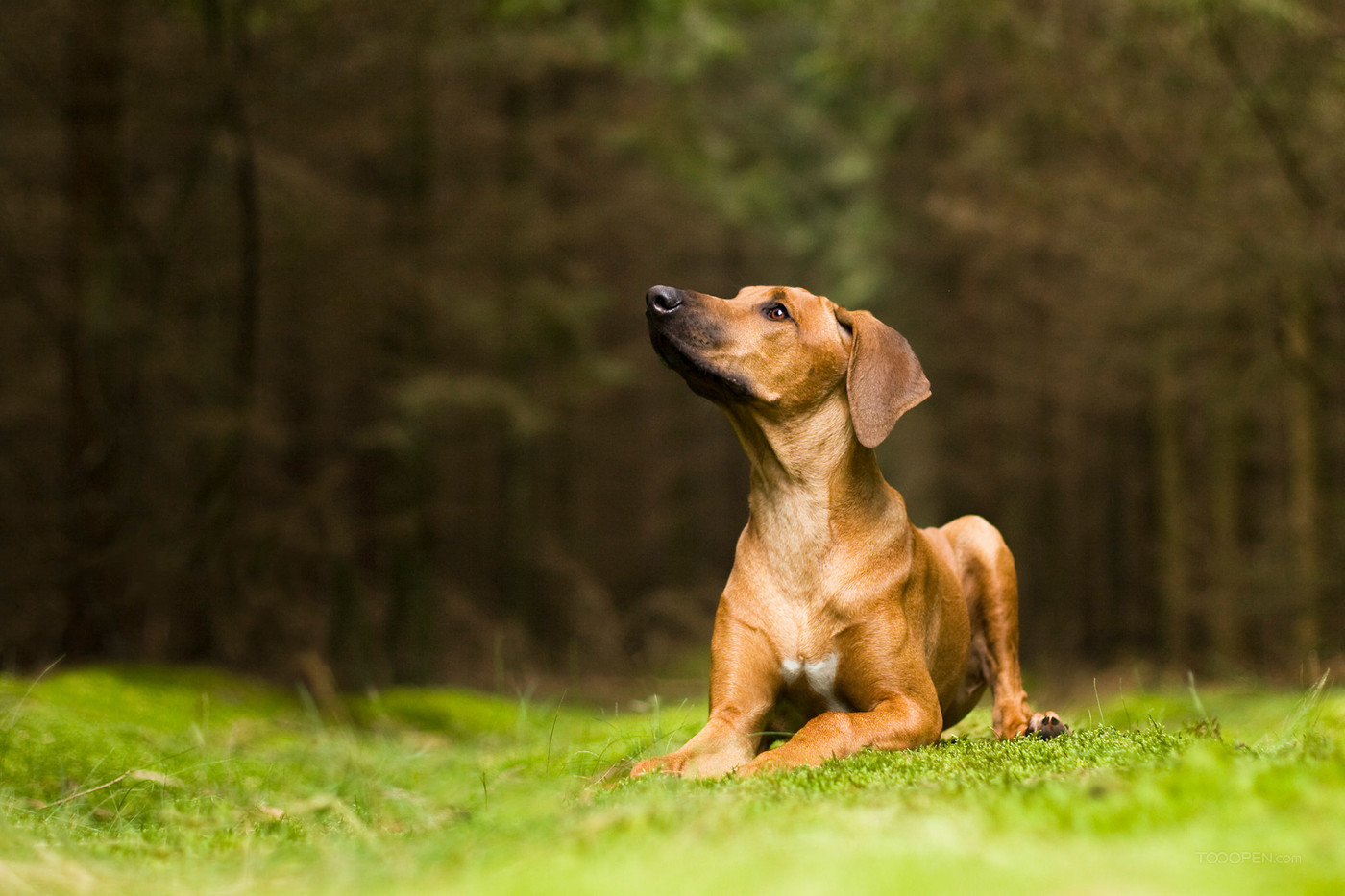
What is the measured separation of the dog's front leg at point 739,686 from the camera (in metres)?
3.66

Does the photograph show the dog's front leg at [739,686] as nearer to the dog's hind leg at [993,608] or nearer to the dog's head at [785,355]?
the dog's head at [785,355]

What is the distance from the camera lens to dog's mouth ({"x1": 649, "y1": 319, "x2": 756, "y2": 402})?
13.2ft

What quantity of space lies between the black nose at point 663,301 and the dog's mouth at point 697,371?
0.18 ft

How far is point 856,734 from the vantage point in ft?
11.1

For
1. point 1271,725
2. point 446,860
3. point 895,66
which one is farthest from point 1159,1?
point 895,66

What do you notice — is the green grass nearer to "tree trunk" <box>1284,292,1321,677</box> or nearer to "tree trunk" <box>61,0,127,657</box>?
"tree trunk" <box>61,0,127,657</box>

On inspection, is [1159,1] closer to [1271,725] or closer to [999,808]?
[1271,725]

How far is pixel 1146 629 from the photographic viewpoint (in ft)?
76.9

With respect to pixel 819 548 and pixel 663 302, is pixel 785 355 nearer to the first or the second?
pixel 663 302

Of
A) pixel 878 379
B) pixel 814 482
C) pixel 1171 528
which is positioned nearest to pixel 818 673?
pixel 814 482

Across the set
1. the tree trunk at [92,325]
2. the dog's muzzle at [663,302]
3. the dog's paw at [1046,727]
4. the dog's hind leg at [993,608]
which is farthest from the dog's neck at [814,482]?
the tree trunk at [92,325]

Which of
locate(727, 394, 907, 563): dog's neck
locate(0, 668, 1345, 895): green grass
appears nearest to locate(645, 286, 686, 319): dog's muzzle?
locate(727, 394, 907, 563): dog's neck

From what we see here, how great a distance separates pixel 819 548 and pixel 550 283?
10.8 m

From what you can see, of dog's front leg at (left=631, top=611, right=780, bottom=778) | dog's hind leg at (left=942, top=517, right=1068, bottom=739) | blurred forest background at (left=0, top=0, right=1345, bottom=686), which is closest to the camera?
dog's front leg at (left=631, top=611, right=780, bottom=778)
